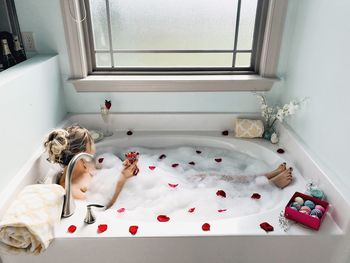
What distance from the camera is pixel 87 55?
1.97 metres

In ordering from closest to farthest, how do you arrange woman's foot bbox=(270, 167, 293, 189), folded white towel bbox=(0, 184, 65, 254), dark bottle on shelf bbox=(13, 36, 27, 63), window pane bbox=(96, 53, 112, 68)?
folded white towel bbox=(0, 184, 65, 254) → woman's foot bbox=(270, 167, 293, 189) → dark bottle on shelf bbox=(13, 36, 27, 63) → window pane bbox=(96, 53, 112, 68)

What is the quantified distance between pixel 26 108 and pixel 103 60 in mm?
707

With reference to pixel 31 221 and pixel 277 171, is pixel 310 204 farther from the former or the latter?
pixel 31 221

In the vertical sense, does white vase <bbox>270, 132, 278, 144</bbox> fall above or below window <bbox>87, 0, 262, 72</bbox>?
below

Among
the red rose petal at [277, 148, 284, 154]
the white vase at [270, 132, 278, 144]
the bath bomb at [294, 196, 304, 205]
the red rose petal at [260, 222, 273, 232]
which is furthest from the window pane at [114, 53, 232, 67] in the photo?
the red rose petal at [260, 222, 273, 232]

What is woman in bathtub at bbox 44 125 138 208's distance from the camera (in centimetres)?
147

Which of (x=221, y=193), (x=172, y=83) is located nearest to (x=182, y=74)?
(x=172, y=83)

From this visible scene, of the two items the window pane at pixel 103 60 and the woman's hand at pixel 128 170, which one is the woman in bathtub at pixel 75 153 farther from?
the window pane at pixel 103 60

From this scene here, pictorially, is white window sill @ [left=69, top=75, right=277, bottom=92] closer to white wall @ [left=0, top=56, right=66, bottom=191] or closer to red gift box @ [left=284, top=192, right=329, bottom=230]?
white wall @ [left=0, top=56, right=66, bottom=191]

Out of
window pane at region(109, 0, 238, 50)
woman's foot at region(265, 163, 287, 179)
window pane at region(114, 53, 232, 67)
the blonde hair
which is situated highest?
window pane at region(109, 0, 238, 50)

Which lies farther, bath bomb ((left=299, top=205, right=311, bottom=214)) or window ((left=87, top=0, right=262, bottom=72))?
window ((left=87, top=0, right=262, bottom=72))

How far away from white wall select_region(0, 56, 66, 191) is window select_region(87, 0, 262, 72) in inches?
14.6

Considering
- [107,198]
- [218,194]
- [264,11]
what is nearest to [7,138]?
[107,198]

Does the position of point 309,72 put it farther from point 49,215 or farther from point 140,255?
point 49,215
